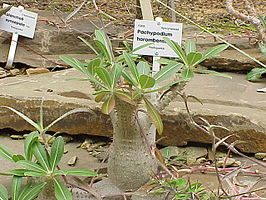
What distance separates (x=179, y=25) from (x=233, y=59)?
922 mm

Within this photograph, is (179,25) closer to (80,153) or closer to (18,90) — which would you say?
(80,153)

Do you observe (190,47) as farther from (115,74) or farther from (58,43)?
(58,43)

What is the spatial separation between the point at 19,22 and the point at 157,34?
1.25 meters

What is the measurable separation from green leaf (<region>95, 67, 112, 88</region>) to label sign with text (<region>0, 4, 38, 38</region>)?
144 cm

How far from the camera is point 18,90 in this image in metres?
2.16

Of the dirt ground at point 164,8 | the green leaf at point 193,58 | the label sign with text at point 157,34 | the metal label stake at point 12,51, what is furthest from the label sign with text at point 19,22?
the green leaf at point 193,58

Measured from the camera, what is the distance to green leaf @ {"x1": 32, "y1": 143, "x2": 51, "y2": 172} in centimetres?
137

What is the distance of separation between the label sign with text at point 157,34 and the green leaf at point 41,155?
18.8 inches

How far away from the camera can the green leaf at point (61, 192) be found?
1316 millimetres

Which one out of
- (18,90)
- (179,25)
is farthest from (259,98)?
(18,90)

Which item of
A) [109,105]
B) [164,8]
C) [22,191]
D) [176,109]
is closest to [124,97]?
[109,105]

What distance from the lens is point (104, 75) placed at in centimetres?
133

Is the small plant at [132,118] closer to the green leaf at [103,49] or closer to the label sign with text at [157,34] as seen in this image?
the green leaf at [103,49]

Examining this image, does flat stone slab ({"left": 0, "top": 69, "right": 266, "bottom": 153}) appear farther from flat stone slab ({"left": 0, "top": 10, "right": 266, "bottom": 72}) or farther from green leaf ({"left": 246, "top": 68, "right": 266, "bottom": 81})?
flat stone slab ({"left": 0, "top": 10, "right": 266, "bottom": 72})
